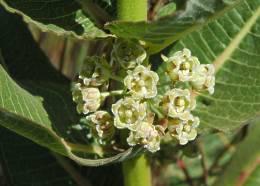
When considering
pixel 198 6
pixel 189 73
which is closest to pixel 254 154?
pixel 189 73

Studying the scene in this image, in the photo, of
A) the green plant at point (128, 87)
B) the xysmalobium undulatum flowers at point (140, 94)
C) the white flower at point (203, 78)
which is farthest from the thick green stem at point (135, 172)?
the white flower at point (203, 78)

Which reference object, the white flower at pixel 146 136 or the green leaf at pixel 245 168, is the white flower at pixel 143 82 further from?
the green leaf at pixel 245 168

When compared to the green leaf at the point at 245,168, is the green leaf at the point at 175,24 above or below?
above

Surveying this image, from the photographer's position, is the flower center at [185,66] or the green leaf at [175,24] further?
the flower center at [185,66]

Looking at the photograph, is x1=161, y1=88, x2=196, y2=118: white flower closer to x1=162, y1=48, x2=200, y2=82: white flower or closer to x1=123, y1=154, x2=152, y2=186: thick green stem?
x1=162, y1=48, x2=200, y2=82: white flower

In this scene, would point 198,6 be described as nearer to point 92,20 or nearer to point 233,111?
point 92,20

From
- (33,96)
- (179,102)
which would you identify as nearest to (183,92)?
(179,102)

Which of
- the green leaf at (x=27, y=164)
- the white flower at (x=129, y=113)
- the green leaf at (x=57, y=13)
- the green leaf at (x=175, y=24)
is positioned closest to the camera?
the green leaf at (x=175, y=24)
